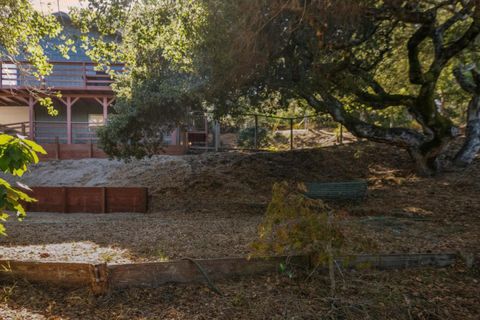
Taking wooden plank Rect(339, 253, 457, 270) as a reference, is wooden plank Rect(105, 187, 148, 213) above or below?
below

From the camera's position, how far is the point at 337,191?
864cm

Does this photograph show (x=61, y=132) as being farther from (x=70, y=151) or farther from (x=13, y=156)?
(x=13, y=156)

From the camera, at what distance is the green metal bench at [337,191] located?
864cm

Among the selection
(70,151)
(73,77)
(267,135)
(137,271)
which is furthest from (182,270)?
(73,77)

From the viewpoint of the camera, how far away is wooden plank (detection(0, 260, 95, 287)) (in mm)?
3607

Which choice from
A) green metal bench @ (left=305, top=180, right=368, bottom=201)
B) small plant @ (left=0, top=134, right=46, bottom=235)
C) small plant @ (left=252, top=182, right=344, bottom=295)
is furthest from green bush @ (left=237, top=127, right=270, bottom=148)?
small plant @ (left=0, top=134, right=46, bottom=235)

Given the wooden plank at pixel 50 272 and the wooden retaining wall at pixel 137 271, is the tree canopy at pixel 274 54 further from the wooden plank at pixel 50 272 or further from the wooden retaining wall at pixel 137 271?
the wooden plank at pixel 50 272

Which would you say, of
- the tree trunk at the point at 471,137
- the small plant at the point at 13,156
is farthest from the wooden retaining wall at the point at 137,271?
the tree trunk at the point at 471,137

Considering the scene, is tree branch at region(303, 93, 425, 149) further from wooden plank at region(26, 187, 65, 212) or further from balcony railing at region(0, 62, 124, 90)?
balcony railing at region(0, 62, 124, 90)

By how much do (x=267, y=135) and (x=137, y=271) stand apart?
1395 centimetres

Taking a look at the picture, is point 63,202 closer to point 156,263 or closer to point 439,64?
point 156,263

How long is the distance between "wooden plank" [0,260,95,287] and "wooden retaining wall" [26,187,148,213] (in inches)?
231

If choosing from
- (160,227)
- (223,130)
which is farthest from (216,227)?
(223,130)

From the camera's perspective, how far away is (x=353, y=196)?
8773 millimetres
